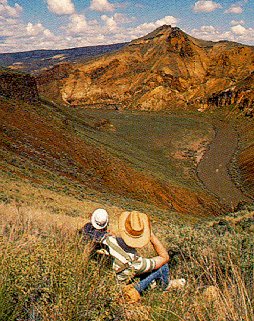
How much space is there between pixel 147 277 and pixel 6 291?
1955 mm

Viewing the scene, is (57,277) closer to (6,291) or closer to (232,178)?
(6,291)

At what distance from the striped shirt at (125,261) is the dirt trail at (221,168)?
→ 3111cm

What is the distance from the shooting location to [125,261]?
4.05 meters

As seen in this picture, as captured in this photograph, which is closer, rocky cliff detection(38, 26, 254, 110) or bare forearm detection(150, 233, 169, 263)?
bare forearm detection(150, 233, 169, 263)

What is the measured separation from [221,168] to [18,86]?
29.6m

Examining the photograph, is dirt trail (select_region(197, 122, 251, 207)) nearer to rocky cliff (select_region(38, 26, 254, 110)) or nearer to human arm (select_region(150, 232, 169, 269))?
rocky cliff (select_region(38, 26, 254, 110))

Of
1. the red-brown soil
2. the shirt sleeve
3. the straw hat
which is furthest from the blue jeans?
the red-brown soil

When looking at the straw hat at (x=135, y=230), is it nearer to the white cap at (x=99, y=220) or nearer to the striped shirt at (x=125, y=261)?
the striped shirt at (x=125, y=261)

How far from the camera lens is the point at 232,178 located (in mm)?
44469

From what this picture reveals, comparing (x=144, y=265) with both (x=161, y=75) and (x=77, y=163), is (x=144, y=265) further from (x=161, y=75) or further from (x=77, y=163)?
(x=161, y=75)

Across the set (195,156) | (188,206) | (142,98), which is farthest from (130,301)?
(142,98)

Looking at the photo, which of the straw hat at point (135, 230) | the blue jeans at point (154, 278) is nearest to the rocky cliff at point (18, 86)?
the straw hat at point (135, 230)

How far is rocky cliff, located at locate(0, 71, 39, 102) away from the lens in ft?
99.2

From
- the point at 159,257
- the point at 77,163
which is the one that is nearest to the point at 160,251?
the point at 159,257
